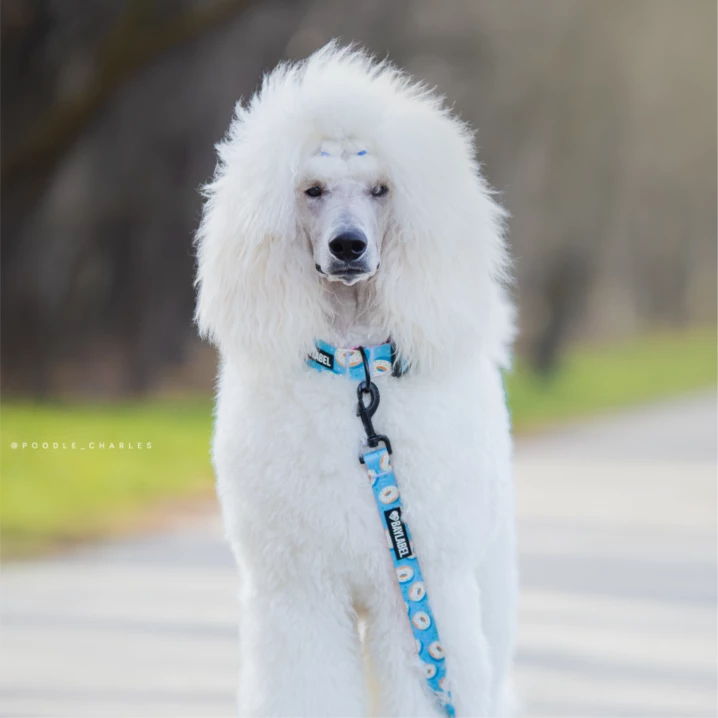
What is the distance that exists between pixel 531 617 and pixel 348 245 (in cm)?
237

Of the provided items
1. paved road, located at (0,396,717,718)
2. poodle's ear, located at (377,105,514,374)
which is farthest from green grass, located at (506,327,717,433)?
poodle's ear, located at (377,105,514,374)

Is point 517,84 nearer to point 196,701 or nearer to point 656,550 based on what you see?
point 656,550

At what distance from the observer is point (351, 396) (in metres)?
2.52

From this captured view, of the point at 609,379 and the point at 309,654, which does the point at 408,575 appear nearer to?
the point at 309,654

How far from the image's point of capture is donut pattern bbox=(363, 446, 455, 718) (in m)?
2.47

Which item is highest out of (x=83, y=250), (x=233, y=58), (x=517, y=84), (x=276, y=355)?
(x=517, y=84)

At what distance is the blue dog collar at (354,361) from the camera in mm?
2531

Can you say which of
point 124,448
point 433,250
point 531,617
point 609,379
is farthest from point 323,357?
point 609,379

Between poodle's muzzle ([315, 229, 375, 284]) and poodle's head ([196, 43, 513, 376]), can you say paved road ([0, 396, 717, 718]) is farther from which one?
poodle's muzzle ([315, 229, 375, 284])

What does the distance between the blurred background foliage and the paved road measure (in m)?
1.84

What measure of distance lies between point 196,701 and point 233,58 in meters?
7.92

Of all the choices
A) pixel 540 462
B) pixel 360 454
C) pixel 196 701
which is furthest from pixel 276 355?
pixel 540 462

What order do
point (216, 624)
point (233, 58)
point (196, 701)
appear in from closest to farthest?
point (196, 701) → point (216, 624) → point (233, 58)

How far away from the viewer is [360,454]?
8.16 ft
